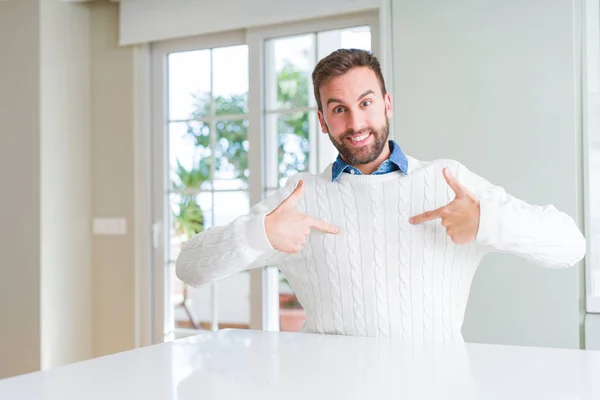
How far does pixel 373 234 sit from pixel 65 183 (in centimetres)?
266

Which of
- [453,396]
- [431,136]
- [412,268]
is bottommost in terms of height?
[453,396]

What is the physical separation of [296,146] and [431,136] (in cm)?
154

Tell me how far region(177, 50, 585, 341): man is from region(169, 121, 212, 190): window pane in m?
2.02

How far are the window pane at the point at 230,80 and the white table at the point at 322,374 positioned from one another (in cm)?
254

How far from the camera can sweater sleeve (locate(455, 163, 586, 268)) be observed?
1627 mm

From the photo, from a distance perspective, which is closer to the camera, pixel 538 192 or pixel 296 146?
pixel 538 192

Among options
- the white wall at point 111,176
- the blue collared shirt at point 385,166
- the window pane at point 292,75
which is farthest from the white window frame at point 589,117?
the window pane at point 292,75

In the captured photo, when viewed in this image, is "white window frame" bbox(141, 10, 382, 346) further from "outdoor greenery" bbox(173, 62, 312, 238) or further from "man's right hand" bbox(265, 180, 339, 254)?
"man's right hand" bbox(265, 180, 339, 254)

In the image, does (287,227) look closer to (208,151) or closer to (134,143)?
(208,151)

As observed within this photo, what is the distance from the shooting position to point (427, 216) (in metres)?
1.71

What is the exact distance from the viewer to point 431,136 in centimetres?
294
